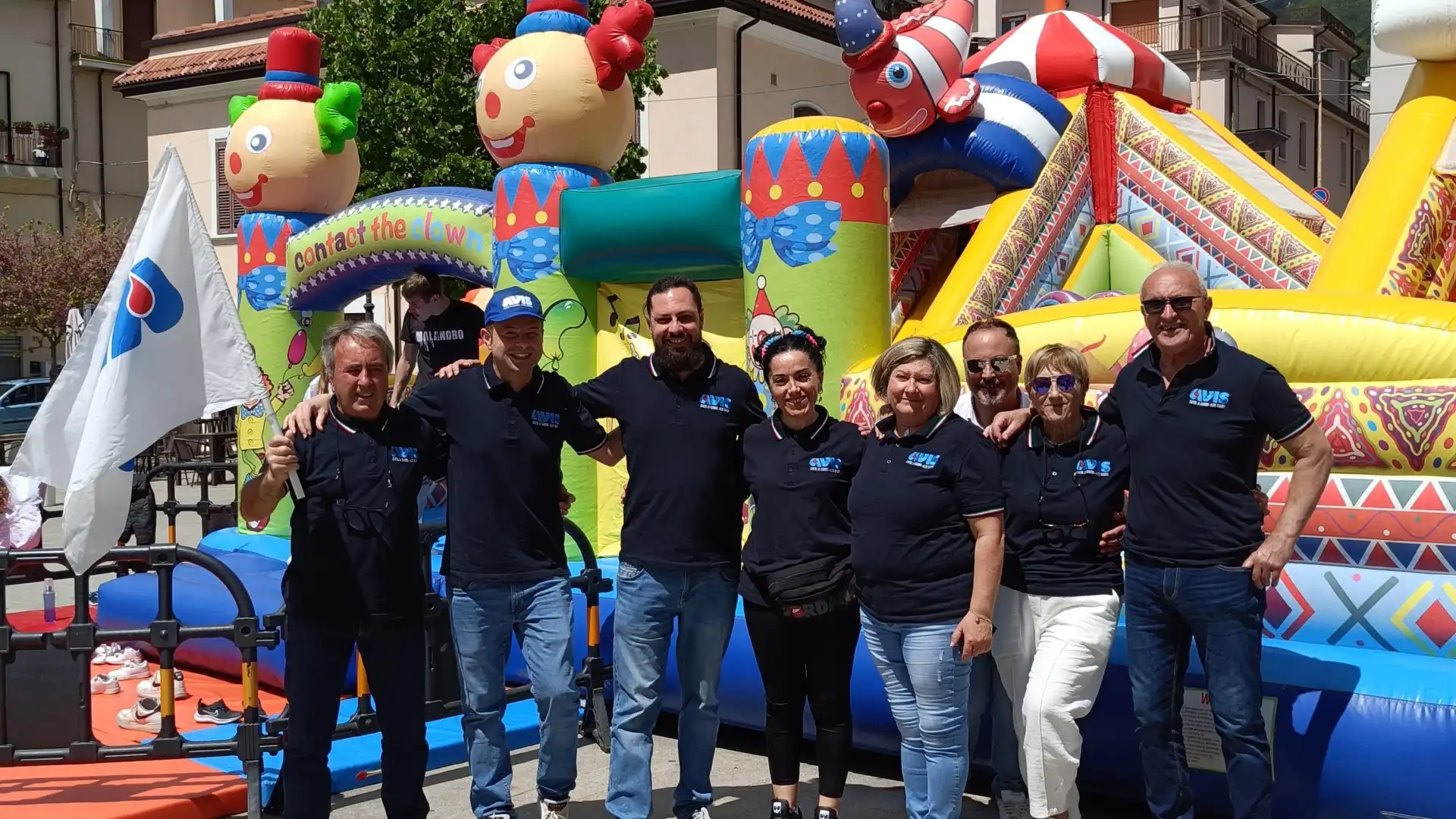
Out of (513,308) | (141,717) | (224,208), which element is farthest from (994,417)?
(224,208)

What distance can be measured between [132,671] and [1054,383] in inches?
178

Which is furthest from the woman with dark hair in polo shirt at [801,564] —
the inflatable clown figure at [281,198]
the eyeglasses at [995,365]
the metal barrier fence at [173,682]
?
the inflatable clown figure at [281,198]

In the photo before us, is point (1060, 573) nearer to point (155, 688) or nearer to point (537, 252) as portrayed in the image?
point (537, 252)

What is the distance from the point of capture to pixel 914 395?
347cm

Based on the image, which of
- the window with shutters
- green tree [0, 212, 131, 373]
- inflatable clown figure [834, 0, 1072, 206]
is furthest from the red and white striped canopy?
green tree [0, 212, 131, 373]

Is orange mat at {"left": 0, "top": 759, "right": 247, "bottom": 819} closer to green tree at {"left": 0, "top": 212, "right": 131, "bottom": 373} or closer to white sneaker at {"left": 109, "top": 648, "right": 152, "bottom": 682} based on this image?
white sneaker at {"left": 109, "top": 648, "right": 152, "bottom": 682}

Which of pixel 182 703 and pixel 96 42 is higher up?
pixel 96 42

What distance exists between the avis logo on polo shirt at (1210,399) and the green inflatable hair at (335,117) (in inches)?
254

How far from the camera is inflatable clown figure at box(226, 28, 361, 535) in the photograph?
8.49 meters

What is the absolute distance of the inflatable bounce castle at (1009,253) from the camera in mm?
4027

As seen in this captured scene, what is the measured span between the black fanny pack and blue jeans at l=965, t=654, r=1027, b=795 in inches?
18.5

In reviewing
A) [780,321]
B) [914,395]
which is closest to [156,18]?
[780,321]

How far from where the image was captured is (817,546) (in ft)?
11.9

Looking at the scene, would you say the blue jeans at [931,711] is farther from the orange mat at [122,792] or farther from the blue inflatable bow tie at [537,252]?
the blue inflatable bow tie at [537,252]
